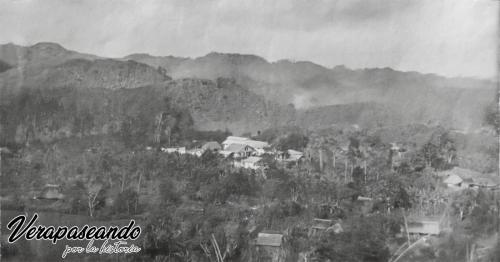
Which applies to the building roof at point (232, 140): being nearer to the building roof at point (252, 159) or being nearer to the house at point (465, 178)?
the building roof at point (252, 159)

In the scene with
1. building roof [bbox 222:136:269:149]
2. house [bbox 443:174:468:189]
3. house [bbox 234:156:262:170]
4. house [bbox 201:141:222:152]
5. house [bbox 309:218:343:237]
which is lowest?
house [bbox 309:218:343:237]

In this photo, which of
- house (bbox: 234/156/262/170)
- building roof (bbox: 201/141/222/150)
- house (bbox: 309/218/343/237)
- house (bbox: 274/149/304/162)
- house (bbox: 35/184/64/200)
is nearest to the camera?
house (bbox: 309/218/343/237)

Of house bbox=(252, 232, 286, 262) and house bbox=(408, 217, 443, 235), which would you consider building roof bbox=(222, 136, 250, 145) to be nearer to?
house bbox=(252, 232, 286, 262)

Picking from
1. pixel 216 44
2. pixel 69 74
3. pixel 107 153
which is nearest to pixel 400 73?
pixel 216 44

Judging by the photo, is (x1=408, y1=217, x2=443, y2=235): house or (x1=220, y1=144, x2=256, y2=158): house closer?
(x1=408, y1=217, x2=443, y2=235): house

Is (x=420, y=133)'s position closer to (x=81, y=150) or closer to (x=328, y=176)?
(x=328, y=176)

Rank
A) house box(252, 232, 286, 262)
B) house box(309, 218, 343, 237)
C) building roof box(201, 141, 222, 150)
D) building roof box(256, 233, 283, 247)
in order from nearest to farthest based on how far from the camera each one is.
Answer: house box(252, 232, 286, 262), building roof box(256, 233, 283, 247), house box(309, 218, 343, 237), building roof box(201, 141, 222, 150)

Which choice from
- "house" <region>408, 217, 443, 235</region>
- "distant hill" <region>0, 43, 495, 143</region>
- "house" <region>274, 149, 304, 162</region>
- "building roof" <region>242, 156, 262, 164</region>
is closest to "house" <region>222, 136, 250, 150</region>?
"distant hill" <region>0, 43, 495, 143</region>
